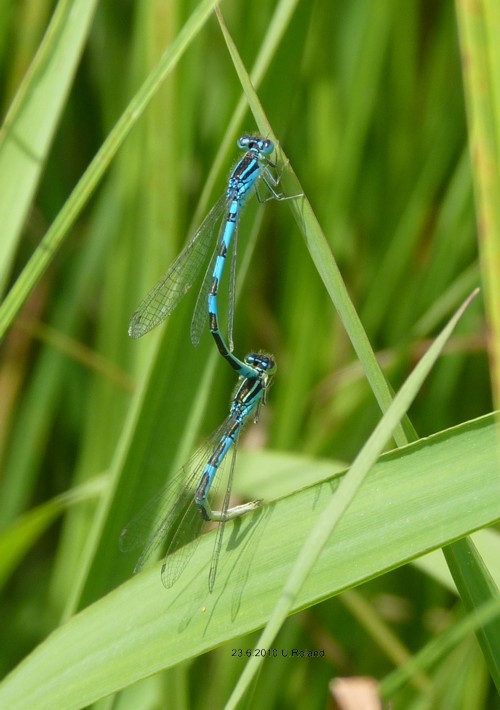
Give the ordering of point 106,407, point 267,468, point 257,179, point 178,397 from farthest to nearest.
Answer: point 106,407 < point 267,468 < point 257,179 < point 178,397

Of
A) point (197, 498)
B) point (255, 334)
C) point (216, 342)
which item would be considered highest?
point (216, 342)

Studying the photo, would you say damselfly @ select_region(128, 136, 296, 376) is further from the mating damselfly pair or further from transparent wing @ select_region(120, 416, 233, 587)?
transparent wing @ select_region(120, 416, 233, 587)

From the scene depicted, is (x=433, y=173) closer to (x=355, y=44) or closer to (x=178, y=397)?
(x=355, y=44)

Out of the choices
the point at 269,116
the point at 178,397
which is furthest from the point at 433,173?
the point at 178,397

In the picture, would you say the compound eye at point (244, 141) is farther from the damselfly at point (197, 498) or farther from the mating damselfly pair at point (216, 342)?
the damselfly at point (197, 498)

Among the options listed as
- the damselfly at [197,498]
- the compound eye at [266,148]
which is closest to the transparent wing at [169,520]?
the damselfly at [197,498]

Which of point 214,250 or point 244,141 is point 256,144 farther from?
point 214,250

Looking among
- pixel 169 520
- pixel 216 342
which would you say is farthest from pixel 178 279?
pixel 169 520
